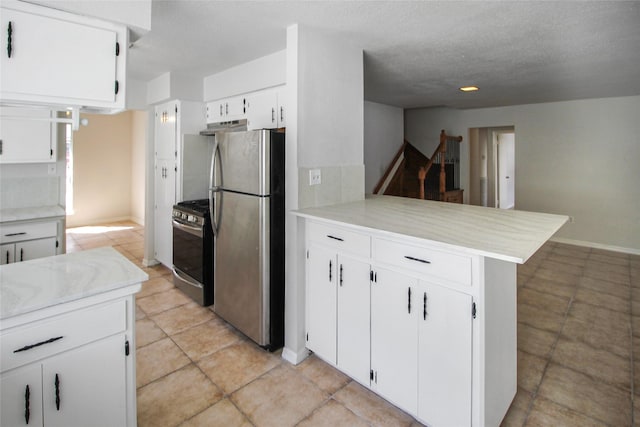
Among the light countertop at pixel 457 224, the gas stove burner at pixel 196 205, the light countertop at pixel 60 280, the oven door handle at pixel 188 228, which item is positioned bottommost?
the light countertop at pixel 60 280

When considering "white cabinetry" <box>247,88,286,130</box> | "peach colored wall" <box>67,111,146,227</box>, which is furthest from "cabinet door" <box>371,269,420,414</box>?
"peach colored wall" <box>67,111,146,227</box>

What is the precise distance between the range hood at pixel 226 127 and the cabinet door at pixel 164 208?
0.58 m

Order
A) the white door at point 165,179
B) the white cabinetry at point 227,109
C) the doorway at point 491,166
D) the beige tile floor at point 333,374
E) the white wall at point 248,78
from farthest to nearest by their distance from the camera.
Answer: the doorway at point 491,166, the white door at point 165,179, the white cabinetry at point 227,109, the white wall at point 248,78, the beige tile floor at point 333,374

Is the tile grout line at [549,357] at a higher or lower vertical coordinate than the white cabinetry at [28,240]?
lower

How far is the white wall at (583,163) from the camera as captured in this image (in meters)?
5.09

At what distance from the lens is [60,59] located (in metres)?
1.67

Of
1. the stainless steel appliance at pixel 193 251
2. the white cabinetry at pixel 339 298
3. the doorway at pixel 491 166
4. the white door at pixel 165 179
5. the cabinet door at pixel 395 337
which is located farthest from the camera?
the doorway at pixel 491 166

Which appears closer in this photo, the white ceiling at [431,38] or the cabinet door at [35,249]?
the white ceiling at [431,38]

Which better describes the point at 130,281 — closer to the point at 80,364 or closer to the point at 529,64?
the point at 80,364

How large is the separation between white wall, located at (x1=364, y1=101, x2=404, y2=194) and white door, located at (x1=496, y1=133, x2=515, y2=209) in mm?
3413

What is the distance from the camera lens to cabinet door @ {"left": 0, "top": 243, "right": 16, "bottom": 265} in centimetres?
274

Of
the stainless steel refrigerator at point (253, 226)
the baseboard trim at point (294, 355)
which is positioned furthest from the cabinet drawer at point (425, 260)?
the baseboard trim at point (294, 355)

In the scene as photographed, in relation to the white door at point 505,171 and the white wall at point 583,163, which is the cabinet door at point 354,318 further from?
the white door at point 505,171

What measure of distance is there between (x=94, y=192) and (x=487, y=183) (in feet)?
27.0
